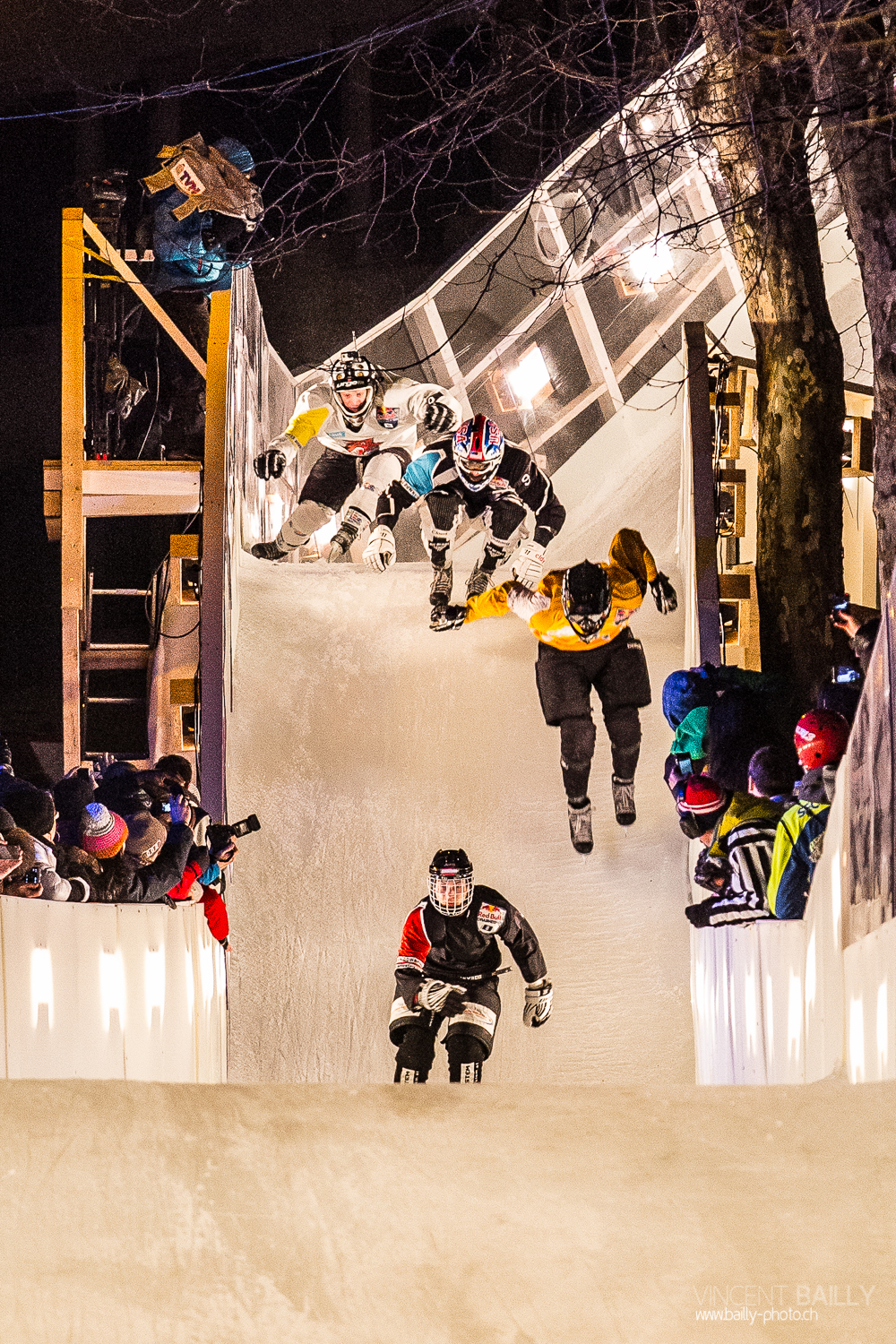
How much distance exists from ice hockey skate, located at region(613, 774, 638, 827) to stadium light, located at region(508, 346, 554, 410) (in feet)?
4.81

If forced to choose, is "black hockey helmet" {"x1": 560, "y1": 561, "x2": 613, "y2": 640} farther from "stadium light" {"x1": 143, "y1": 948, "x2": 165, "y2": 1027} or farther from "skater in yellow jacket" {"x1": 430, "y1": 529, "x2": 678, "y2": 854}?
"stadium light" {"x1": 143, "y1": 948, "x2": 165, "y2": 1027}

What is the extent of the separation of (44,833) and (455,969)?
112cm

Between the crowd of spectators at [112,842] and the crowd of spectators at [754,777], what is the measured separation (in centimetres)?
131

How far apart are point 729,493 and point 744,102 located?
119 centimetres

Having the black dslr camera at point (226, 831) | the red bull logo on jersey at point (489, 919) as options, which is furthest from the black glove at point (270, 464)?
the red bull logo on jersey at point (489, 919)

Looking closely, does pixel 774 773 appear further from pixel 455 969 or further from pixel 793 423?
pixel 793 423

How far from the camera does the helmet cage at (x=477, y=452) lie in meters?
4.14

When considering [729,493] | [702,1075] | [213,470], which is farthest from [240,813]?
[729,493]

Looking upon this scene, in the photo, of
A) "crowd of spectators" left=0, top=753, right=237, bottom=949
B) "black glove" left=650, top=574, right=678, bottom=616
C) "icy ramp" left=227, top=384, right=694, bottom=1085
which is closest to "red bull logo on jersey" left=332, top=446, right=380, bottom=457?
"icy ramp" left=227, top=384, right=694, bottom=1085

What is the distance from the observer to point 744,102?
3.66 meters

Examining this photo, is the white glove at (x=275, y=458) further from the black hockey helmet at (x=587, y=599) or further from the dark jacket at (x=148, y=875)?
the dark jacket at (x=148, y=875)

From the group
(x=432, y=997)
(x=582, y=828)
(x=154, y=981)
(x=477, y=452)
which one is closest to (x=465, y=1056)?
(x=432, y=997)

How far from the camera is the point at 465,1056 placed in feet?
11.4

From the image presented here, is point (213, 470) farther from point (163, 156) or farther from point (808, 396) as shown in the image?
point (808, 396)
